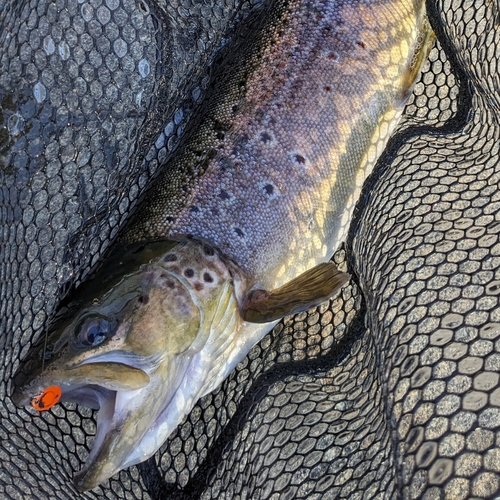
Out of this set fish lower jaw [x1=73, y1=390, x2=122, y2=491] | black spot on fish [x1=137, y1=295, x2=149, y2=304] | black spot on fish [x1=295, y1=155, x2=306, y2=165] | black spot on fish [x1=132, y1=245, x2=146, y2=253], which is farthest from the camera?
black spot on fish [x1=295, y1=155, x2=306, y2=165]

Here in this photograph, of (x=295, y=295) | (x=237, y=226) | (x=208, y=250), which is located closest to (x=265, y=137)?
(x=237, y=226)

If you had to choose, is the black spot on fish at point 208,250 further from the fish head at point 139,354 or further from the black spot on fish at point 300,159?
the black spot on fish at point 300,159

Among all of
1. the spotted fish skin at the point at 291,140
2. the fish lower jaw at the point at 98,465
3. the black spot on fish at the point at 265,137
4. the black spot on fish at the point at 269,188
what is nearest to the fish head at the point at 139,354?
the fish lower jaw at the point at 98,465

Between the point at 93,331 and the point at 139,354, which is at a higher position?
the point at 93,331

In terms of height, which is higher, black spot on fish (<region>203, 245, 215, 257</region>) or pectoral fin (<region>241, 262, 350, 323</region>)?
black spot on fish (<region>203, 245, 215, 257</region>)

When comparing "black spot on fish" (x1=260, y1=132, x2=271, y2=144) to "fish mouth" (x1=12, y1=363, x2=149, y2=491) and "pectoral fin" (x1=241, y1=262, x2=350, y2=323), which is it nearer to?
"pectoral fin" (x1=241, y1=262, x2=350, y2=323)

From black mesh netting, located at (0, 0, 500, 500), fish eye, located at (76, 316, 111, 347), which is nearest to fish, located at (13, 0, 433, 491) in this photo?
fish eye, located at (76, 316, 111, 347)

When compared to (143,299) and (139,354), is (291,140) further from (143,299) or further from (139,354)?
(139,354)
